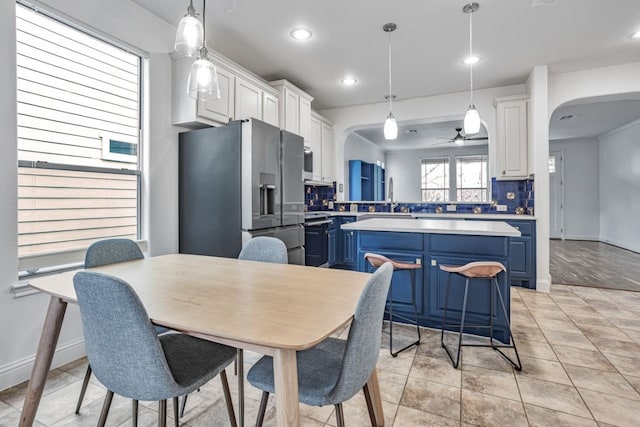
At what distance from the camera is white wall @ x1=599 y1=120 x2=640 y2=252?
21.0ft

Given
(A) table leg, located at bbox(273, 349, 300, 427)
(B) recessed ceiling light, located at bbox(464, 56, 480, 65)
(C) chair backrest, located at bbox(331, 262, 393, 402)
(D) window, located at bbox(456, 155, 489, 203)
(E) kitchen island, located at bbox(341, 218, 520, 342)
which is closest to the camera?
(A) table leg, located at bbox(273, 349, 300, 427)

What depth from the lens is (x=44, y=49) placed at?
2211mm

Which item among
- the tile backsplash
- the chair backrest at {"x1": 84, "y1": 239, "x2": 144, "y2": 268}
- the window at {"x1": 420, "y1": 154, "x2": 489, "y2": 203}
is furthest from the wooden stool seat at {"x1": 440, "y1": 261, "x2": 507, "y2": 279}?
the window at {"x1": 420, "y1": 154, "x2": 489, "y2": 203}

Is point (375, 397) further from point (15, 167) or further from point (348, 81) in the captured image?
point (348, 81)

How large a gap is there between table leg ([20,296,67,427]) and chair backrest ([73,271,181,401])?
0.58m

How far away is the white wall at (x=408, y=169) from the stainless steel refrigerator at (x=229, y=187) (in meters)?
7.38

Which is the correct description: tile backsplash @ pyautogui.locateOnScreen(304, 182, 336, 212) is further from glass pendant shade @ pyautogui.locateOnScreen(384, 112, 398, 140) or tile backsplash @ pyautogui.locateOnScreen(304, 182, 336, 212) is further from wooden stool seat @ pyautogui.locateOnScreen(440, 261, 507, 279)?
wooden stool seat @ pyautogui.locateOnScreen(440, 261, 507, 279)

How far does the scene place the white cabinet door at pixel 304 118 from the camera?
14.6ft

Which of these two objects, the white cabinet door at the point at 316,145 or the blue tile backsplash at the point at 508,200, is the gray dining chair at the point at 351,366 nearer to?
the white cabinet door at the point at 316,145

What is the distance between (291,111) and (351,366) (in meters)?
3.67

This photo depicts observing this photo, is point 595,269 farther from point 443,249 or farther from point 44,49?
point 44,49

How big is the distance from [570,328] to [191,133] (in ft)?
12.4

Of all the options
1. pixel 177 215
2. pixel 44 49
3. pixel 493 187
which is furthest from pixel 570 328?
pixel 44 49

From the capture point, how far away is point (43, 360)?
152 centimetres
